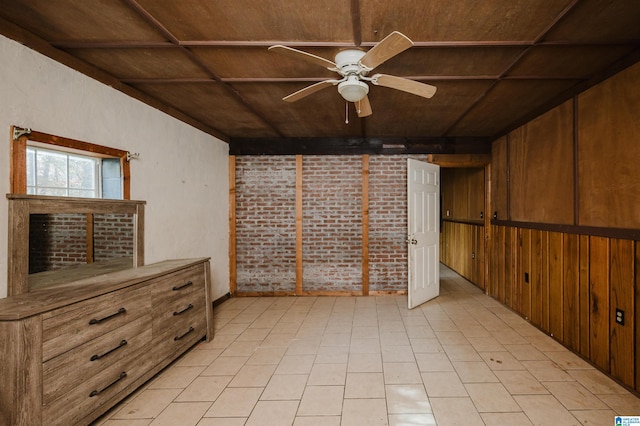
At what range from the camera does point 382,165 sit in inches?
189

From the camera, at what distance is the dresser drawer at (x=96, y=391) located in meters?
1.65

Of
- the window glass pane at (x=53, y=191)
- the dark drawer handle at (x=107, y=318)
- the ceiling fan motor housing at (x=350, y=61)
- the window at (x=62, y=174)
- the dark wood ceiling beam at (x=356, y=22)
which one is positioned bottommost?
the dark drawer handle at (x=107, y=318)

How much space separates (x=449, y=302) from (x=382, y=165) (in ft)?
7.44

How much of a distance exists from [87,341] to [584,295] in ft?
12.8

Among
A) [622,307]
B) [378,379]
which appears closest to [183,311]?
[378,379]

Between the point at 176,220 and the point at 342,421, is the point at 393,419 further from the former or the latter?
the point at 176,220

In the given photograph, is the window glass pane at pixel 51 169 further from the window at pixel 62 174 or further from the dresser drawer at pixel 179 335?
the dresser drawer at pixel 179 335

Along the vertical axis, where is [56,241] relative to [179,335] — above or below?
above

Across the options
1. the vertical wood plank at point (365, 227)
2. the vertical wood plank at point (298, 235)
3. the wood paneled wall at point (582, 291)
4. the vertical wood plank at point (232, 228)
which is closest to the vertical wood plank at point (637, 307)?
the wood paneled wall at point (582, 291)

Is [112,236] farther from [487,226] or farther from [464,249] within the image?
[464,249]

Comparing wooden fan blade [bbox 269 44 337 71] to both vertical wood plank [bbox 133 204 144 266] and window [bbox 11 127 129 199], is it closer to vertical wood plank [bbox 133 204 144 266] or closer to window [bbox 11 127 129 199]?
window [bbox 11 127 129 199]

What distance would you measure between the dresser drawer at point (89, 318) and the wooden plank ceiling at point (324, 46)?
172 cm

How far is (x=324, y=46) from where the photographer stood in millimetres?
2055

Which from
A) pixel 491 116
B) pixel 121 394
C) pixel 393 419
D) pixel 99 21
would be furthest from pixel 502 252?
pixel 99 21
